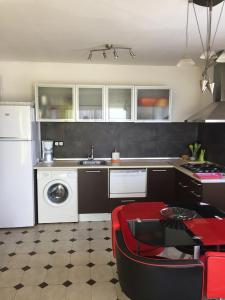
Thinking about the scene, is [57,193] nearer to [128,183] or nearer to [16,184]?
[16,184]

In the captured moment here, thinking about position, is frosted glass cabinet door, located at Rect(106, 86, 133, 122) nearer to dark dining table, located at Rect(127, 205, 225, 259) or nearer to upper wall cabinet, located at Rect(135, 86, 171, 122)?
upper wall cabinet, located at Rect(135, 86, 171, 122)

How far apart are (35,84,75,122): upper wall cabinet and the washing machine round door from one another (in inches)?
39.1

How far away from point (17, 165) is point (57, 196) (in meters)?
0.77

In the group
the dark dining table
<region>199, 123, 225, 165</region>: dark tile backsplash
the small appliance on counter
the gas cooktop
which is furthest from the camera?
the small appliance on counter

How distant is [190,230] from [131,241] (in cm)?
51

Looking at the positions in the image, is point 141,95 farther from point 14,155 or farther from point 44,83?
point 14,155

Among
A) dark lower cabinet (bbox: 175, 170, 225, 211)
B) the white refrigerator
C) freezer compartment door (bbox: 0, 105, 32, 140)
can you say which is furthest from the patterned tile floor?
freezer compartment door (bbox: 0, 105, 32, 140)

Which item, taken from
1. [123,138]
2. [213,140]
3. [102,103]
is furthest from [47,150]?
[213,140]

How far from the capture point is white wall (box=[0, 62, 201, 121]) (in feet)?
13.8

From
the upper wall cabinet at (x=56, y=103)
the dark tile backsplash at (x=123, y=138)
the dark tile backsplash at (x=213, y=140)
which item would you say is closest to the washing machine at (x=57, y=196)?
the dark tile backsplash at (x=123, y=138)

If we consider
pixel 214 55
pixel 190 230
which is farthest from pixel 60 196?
pixel 214 55

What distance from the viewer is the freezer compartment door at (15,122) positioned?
143 inches

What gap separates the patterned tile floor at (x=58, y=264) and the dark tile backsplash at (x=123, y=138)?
1280 millimetres

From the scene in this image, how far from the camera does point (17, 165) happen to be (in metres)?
3.75
